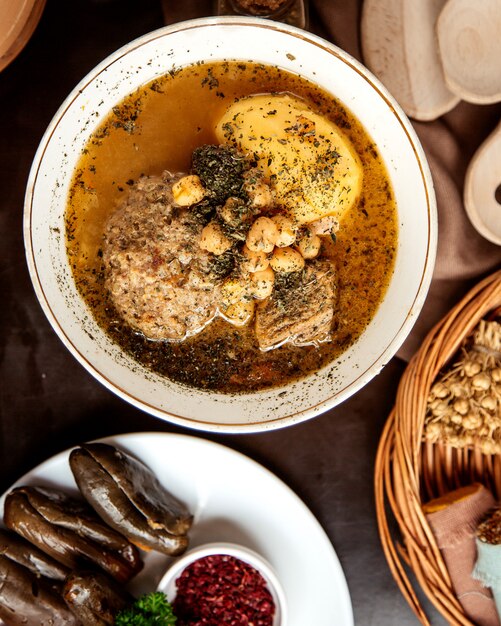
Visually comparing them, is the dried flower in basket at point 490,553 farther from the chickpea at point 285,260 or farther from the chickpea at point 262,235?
the chickpea at point 262,235

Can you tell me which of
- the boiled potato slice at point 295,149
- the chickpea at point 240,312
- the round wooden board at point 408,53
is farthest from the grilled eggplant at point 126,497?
the round wooden board at point 408,53

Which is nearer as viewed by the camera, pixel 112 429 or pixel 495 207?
pixel 495 207

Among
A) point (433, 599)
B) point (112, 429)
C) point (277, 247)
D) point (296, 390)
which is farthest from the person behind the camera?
point (112, 429)

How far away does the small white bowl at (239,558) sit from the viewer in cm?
225

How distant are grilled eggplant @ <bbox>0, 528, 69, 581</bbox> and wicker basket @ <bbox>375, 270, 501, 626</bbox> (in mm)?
1131

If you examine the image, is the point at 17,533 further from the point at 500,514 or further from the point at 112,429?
the point at 500,514

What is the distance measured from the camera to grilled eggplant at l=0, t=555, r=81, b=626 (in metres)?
2.17

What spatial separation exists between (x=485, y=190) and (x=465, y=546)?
3.92 ft

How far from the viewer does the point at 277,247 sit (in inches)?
76.0

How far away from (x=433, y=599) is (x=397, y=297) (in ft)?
3.45

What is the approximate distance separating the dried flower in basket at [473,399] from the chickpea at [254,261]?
0.78 m

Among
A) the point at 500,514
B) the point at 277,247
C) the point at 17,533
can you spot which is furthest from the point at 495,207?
the point at 17,533

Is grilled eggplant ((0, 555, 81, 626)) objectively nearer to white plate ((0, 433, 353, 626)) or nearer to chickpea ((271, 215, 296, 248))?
white plate ((0, 433, 353, 626))

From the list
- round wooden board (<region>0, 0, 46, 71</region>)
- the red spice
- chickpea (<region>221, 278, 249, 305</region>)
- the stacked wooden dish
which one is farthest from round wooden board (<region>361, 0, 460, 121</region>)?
the red spice
